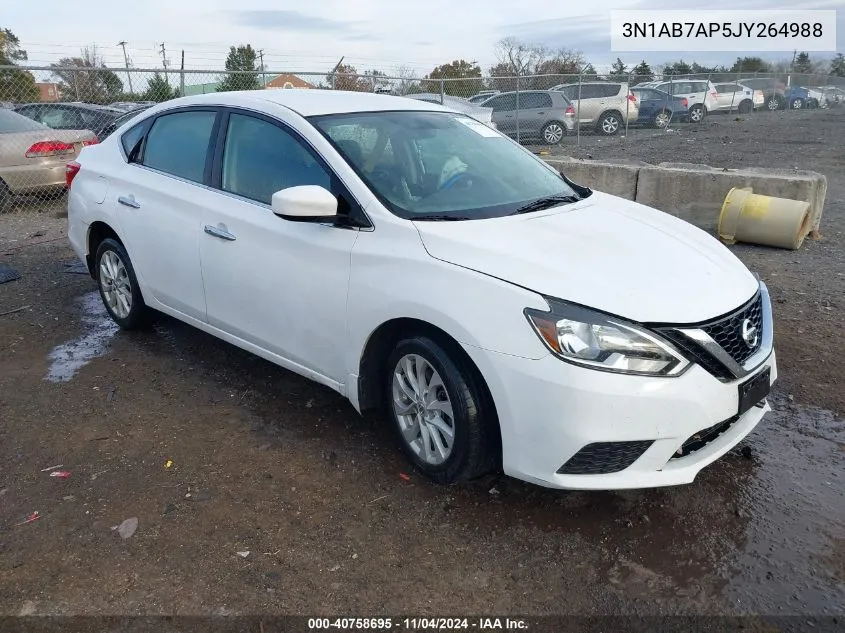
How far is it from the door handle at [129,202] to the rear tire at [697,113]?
23.0 m

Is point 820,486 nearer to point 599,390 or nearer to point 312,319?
point 599,390

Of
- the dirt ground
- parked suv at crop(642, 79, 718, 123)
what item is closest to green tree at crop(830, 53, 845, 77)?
parked suv at crop(642, 79, 718, 123)

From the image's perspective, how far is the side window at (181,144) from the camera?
14.0ft

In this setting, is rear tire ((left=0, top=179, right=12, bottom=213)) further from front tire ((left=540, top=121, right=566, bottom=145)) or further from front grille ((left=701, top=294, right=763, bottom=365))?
front tire ((left=540, top=121, right=566, bottom=145))

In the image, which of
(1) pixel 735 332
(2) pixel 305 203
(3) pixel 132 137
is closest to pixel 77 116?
(3) pixel 132 137

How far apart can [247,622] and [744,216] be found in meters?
6.24

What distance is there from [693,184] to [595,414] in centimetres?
584

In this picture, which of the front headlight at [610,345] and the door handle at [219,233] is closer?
the front headlight at [610,345]

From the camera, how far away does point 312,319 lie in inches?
138

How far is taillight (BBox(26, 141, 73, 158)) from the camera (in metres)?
9.92

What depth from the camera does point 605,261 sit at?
298cm

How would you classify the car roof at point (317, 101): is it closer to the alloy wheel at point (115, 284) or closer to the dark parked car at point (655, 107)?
the alloy wheel at point (115, 284)

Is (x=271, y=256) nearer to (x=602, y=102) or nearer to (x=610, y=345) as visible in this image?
(x=610, y=345)

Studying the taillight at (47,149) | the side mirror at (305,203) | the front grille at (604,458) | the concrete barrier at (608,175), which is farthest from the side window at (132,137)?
the taillight at (47,149)
